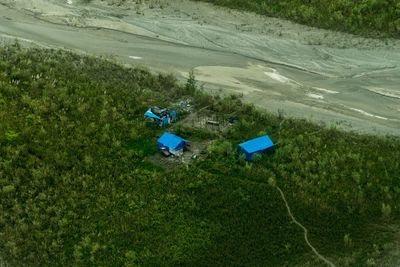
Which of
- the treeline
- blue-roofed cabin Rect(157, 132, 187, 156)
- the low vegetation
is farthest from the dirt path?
the treeline

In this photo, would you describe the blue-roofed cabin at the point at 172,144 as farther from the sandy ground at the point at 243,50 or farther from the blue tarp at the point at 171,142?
the sandy ground at the point at 243,50

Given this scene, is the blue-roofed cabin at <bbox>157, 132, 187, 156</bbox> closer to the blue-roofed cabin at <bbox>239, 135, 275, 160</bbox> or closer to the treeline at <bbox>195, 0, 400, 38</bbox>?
the blue-roofed cabin at <bbox>239, 135, 275, 160</bbox>

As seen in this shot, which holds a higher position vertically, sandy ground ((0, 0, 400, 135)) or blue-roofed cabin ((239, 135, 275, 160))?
sandy ground ((0, 0, 400, 135))

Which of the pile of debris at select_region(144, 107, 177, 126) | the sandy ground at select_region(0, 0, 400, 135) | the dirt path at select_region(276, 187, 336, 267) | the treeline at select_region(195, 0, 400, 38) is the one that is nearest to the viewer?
the dirt path at select_region(276, 187, 336, 267)

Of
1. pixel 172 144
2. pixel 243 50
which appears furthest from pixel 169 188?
pixel 243 50

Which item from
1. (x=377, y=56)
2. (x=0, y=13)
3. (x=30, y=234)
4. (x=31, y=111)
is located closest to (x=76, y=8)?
(x=0, y=13)

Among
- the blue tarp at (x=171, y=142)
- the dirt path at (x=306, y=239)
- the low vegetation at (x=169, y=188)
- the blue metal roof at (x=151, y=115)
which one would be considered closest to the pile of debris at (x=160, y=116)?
the blue metal roof at (x=151, y=115)

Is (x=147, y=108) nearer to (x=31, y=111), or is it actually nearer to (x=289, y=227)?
(x=31, y=111)

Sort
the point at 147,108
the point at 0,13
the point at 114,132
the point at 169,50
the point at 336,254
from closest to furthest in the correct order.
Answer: the point at 336,254
the point at 114,132
the point at 147,108
the point at 169,50
the point at 0,13

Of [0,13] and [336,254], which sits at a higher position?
[0,13]
